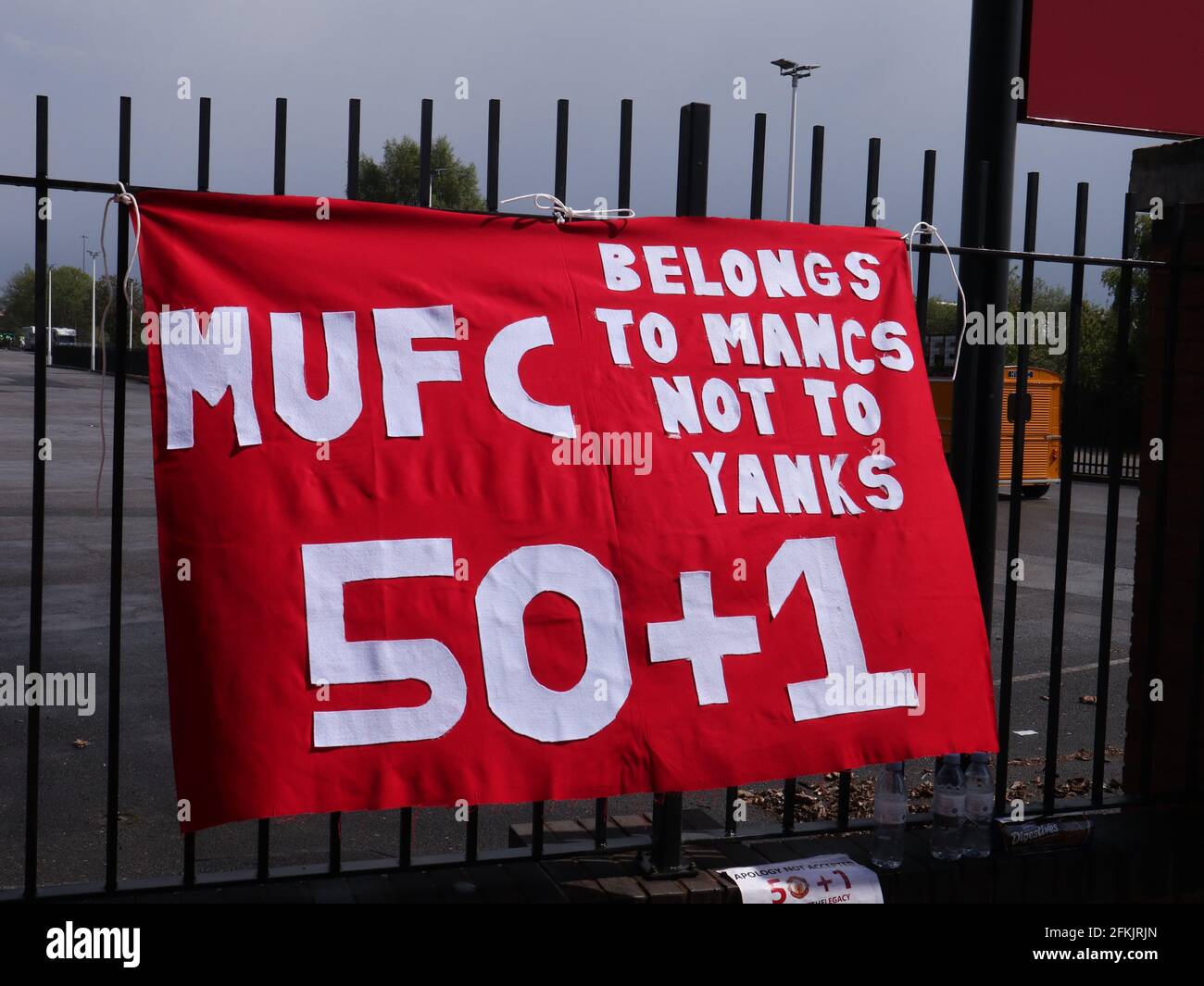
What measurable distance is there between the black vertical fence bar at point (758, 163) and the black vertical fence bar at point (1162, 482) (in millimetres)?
1680

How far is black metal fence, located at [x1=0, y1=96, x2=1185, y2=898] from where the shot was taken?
9.72 ft

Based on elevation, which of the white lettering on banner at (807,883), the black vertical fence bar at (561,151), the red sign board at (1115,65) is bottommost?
the white lettering on banner at (807,883)

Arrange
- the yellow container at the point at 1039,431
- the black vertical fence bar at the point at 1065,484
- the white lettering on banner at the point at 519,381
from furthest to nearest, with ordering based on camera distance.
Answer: the yellow container at the point at 1039,431 < the black vertical fence bar at the point at 1065,484 < the white lettering on banner at the point at 519,381

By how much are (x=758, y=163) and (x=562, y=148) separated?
1.90 ft

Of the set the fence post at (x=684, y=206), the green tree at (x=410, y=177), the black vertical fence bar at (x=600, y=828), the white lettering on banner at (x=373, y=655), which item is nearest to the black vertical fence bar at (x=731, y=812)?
the fence post at (x=684, y=206)

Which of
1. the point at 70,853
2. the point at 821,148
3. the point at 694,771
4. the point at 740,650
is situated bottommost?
the point at 70,853

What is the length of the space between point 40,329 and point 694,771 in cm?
194

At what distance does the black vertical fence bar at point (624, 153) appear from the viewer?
11.3 feet

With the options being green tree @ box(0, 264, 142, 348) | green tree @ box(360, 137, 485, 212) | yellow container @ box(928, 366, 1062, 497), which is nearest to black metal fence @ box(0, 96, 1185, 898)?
yellow container @ box(928, 366, 1062, 497)

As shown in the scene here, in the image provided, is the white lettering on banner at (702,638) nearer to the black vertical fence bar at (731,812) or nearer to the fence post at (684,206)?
the fence post at (684,206)

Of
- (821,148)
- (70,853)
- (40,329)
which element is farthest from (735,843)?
(70,853)

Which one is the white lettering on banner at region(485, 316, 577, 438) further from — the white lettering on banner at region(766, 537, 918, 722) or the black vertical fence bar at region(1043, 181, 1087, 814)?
the black vertical fence bar at region(1043, 181, 1087, 814)
